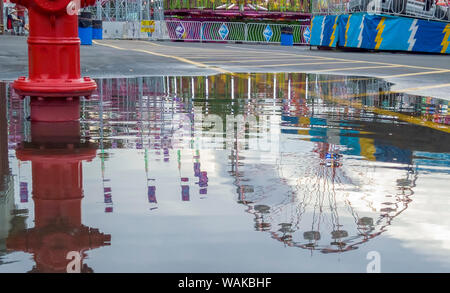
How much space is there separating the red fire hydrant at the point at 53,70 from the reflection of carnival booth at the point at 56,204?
2.32 ft

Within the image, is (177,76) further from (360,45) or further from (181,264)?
(360,45)

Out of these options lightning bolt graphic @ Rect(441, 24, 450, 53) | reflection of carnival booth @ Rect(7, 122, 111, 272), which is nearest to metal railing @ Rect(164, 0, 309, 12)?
lightning bolt graphic @ Rect(441, 24, 450, 53)

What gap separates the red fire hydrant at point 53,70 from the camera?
576cm

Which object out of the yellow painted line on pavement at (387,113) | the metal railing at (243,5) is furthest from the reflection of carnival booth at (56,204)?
the metal railing at (243,5)

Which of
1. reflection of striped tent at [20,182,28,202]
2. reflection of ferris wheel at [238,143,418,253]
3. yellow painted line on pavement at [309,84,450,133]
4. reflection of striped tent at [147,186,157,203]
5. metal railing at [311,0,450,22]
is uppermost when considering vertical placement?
metal railing at [311,0,450,22]

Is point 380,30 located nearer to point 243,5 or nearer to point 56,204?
point 243,5

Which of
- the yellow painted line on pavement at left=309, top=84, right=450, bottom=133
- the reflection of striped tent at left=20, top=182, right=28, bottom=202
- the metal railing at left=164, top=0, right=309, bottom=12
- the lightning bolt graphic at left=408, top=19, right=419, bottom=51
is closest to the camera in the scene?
the reflection of striped tent at left=20, top=182, right=28, bottom=202

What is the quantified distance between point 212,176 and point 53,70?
257 centimetres

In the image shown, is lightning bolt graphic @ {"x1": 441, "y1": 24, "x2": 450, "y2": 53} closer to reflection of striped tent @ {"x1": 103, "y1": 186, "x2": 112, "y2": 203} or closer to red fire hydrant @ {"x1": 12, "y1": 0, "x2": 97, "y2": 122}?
red fire hydrant @ {"x1": 12, "y1": 0, "x2": 97, "y2": 122}

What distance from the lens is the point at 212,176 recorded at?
3871mm

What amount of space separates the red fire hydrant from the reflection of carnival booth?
71 centimetres

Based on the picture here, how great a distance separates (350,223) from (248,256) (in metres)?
0.63

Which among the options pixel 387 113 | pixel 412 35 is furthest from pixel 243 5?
pixel 387 113

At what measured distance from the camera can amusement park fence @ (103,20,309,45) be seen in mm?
43938
